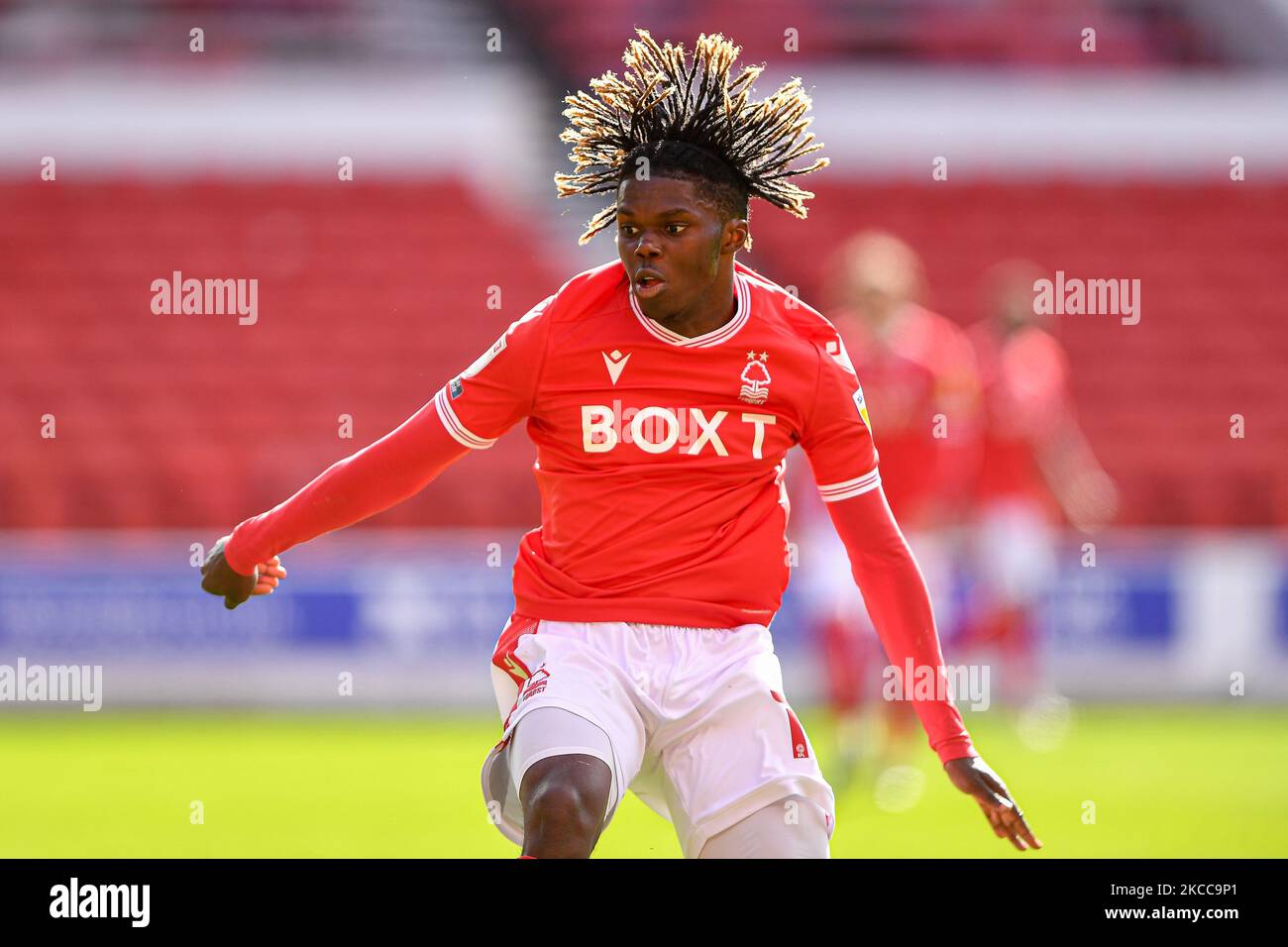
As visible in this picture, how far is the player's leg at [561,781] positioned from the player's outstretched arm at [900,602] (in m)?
0.78

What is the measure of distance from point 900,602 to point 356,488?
131 centimetres

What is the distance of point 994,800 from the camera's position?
4.06m

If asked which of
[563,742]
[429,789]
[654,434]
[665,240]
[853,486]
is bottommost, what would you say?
[429,789]

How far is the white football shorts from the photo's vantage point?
409 cm

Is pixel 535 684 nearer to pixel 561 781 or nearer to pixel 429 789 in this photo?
pixel 561 781

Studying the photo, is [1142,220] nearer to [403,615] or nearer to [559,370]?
[403,615]

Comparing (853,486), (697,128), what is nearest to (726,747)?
(853,486)

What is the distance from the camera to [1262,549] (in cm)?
1184

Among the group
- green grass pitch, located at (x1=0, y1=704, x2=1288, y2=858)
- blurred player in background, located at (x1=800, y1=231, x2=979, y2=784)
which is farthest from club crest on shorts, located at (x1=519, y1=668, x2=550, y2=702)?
blurred player in background, located at (x1=800, y1=231, x2=979, y2=784)

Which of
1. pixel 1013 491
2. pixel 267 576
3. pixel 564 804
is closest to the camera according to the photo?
pixel 564 804

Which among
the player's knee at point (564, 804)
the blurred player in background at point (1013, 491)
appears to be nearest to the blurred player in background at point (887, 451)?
the blurred player in background at point (1013, 491)

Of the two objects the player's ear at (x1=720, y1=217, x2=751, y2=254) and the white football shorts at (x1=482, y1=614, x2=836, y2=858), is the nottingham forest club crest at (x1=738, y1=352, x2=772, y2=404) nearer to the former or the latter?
the player's ear at (x1=720, y1=217, x2=751, y2=254)

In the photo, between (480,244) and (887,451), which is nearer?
(887,451)

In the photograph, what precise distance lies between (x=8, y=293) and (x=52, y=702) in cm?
590
